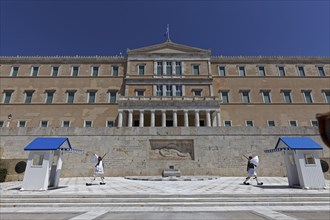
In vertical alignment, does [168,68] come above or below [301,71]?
above

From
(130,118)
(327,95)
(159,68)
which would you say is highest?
(159,68)

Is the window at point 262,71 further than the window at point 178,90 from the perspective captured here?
Yes

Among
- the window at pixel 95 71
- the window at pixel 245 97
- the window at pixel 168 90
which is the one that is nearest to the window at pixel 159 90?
the window at pixel 168 90

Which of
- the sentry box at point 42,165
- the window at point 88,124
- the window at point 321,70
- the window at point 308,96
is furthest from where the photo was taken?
the window at point 321,70

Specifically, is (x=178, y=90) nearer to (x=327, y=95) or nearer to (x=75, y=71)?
(x=75, y=71)

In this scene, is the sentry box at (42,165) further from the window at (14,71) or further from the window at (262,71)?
the window at (262,71)

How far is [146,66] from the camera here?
35031 millimetres

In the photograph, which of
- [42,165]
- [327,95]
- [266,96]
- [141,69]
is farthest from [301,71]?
[42,165]

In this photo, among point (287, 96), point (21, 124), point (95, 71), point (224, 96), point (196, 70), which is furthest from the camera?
point (95, 71)

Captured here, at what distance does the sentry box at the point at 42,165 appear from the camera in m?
9.03

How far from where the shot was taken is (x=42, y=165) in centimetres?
939

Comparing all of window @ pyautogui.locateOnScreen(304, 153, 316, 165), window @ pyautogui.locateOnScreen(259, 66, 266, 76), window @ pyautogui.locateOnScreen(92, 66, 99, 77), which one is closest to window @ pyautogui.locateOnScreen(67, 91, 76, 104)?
window @ pyautogui.locateOnScreen(92, 66, 99, 77)

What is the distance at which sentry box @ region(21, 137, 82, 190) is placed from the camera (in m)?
9.03

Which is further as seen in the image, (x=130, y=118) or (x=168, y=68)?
(x=168, y=68)
